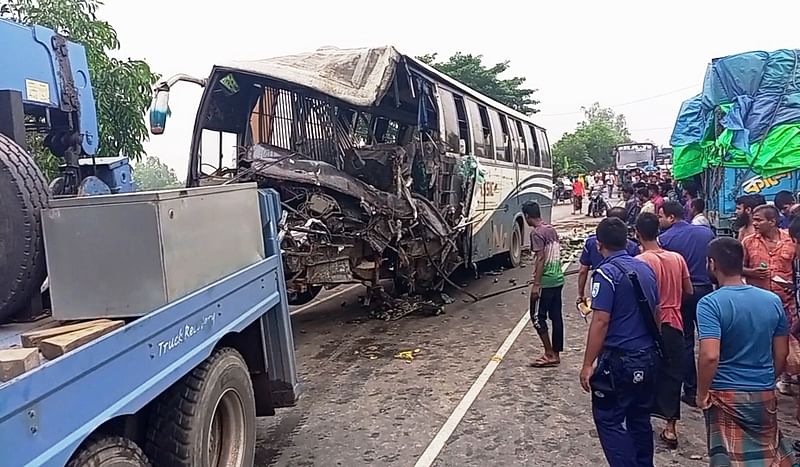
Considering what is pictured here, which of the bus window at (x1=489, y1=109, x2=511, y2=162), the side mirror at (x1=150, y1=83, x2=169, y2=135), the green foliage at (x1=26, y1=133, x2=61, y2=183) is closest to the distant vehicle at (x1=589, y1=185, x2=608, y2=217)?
the bus window at (x1=489, y1=109, x2=511, y2=162)

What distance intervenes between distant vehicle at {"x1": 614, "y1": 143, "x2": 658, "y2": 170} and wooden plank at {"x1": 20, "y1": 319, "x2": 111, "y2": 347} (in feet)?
122

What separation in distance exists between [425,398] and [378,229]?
2809 millimetres

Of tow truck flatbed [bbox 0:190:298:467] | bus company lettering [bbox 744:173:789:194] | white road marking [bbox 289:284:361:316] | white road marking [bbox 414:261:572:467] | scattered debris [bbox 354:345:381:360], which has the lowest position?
white road marking [bbox 414:261:572:467]

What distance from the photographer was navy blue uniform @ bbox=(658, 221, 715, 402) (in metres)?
5.78

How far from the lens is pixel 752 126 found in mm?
9508

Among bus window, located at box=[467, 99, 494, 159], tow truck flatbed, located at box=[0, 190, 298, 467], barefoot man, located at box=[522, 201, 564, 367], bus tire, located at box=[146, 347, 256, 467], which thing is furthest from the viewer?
bus window, located at box=[467, 99, 494, 159]

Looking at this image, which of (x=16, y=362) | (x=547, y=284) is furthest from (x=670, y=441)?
(x=16, y=362)

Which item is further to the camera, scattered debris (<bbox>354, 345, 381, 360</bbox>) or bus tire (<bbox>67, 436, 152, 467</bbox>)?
scattered debris (<bbox>354, 345, 381, 360</bbox>)

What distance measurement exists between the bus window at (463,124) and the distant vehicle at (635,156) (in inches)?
1126

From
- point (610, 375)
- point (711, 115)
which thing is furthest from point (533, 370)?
point (711, 115)

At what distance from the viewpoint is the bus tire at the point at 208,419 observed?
3.35m

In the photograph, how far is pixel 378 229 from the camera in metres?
8.74

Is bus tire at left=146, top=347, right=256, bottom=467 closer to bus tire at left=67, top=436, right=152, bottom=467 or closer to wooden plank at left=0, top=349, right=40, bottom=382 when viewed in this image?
bus tire at left=67, top=436, right=152, bottom=467

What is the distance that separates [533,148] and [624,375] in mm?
12415
